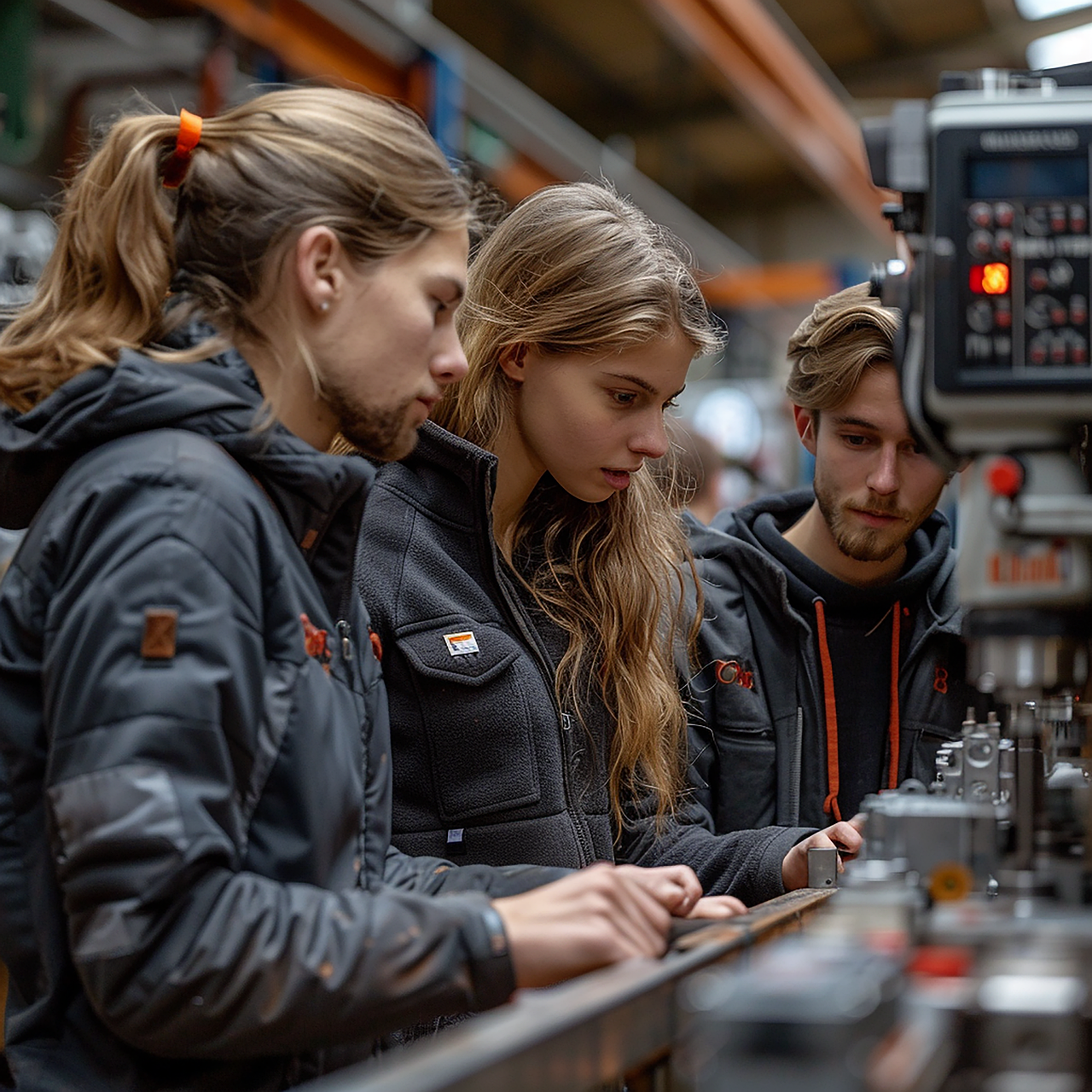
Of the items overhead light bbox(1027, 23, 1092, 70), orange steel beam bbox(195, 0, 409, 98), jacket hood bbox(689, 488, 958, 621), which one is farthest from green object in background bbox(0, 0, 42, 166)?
overhead light bbox(1027, 23, 1092, 70)

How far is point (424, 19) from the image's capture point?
5883 millimetres

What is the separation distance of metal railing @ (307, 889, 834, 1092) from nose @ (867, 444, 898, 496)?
1183 millimetres

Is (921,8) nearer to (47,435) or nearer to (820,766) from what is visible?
(820,766)

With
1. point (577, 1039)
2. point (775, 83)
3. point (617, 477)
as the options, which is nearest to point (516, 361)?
point (617, 477)

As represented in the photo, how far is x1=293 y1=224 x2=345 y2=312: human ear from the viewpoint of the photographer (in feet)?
4.81

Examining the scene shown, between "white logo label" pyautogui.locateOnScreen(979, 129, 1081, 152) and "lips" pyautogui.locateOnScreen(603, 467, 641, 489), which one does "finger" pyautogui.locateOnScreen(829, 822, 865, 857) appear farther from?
"white logo label" pyautogui.locateOnScreen(979, 129, 1081, 152)

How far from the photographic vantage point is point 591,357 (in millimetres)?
2092

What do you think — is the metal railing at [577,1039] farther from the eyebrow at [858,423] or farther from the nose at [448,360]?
the eyebrow at [858,423]

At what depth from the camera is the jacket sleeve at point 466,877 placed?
1578 mm

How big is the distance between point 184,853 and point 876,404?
5.27ft

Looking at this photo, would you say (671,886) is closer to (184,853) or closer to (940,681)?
(184,853)

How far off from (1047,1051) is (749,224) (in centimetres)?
1238

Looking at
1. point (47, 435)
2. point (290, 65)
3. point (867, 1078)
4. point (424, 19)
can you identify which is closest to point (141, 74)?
point (290, 65)


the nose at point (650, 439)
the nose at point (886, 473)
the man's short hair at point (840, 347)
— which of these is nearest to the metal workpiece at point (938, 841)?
the nose at point (650, 439)
